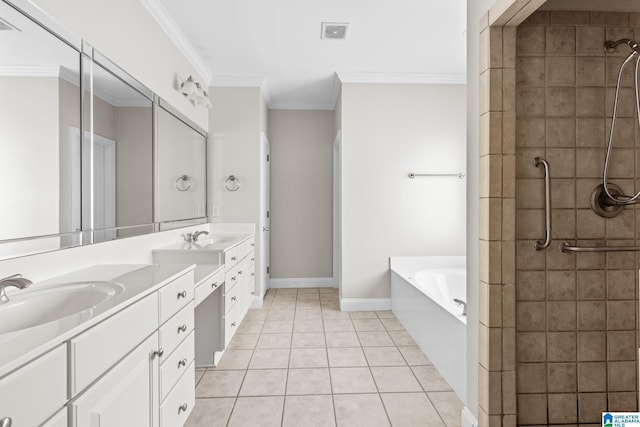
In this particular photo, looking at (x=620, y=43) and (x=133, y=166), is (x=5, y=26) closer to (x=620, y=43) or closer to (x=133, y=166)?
(x=133, y=166)

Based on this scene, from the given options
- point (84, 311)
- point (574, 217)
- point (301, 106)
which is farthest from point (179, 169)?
point (574, 217)

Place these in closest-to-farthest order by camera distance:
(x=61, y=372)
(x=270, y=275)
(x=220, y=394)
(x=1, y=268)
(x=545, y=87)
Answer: (x=61, y=372) → (x=1, y=268) → (x=545, y=87) → (x=220, y=394) → (x=270, y=275)

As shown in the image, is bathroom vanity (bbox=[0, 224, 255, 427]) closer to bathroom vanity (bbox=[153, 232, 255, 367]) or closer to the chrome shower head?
bathroom vanity (bbox=[153, 232, 255, 367])

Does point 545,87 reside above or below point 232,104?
below

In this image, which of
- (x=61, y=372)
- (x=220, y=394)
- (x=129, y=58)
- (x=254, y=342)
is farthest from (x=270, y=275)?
(x=61, y=372)

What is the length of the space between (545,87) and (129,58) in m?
2.32

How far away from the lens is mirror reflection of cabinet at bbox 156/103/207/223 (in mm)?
2523

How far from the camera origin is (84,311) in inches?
37.0

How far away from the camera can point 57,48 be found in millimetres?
1434

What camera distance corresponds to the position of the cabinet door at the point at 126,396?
2.96 ft

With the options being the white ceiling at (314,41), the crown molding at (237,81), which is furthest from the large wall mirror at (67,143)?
the crown molding at (237,81)

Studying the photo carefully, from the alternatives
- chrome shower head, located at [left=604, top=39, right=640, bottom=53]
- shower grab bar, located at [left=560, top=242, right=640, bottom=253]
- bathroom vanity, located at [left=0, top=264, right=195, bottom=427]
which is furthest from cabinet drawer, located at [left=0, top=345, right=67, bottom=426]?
chrome shower head, located at [left=604, top=39, right=640, bottom=53]

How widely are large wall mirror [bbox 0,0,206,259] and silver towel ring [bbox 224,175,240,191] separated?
1269 millimetres

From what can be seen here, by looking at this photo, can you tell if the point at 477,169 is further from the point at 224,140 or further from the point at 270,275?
the point at 270,275
